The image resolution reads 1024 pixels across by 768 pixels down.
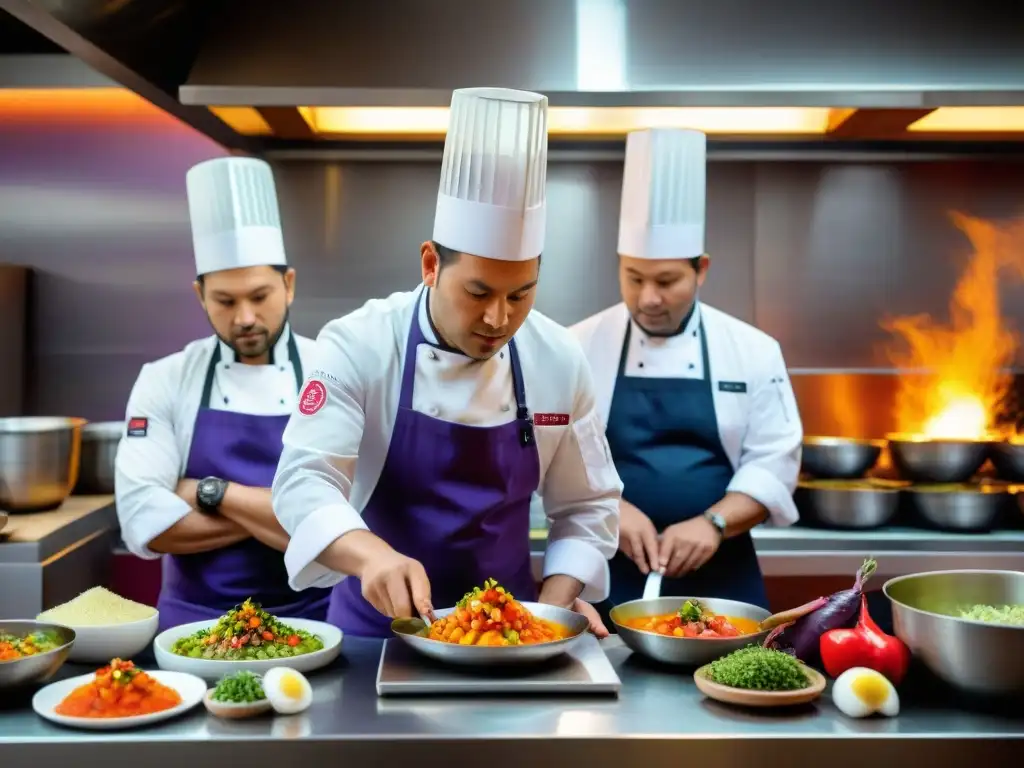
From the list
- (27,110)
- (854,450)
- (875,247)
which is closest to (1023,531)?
(854,450)

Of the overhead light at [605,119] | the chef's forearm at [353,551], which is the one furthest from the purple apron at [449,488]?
the overhead light at [605,119]

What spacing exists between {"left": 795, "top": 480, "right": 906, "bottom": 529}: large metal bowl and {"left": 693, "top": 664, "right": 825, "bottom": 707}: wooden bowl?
6.26ft

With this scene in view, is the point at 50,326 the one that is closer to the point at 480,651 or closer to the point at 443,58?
the point at 443,58

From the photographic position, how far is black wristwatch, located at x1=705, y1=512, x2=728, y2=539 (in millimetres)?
2947

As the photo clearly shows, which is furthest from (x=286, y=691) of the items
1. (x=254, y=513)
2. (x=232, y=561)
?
(x=232, y=561)

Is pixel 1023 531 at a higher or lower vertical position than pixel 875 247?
lower

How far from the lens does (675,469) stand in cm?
313

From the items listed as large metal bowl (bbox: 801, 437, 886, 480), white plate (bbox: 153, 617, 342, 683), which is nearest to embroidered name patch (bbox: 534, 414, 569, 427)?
white plate (bbox: 153, 617, 342, 683)

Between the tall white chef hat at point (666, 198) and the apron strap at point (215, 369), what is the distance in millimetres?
1008

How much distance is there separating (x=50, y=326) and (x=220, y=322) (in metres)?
1.57

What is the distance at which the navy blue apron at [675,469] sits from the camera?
310 cm

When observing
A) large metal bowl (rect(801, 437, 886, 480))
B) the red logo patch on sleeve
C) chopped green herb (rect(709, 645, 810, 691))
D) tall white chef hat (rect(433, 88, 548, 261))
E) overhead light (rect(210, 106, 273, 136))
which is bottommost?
chopped green herb (rect(709, 645, 810, 691))

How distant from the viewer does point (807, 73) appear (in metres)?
2.91

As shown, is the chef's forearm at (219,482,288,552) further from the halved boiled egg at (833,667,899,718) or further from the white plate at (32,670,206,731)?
the halved boiled egg at (833,667,899,718)
